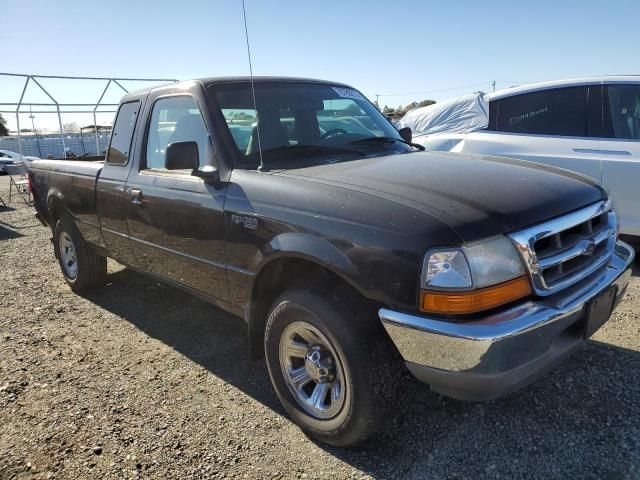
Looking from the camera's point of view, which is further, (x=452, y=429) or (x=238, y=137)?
(x=238, y=137)

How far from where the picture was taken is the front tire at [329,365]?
2.32m

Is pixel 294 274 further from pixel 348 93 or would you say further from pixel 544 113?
pixel 544 113

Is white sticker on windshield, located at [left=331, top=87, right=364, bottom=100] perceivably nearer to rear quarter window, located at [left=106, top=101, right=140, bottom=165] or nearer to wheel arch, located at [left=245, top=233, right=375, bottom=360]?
rear quarter window, located at [left=106, top=101, right=140, bottom=165]

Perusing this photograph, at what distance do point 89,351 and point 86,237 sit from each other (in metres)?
1.29

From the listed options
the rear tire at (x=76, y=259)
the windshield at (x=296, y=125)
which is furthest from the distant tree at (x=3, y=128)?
the windshield at (x=296, y=125)

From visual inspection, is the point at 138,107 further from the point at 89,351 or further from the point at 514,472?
the point at 514,472

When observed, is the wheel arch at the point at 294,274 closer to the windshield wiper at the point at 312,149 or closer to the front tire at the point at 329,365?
the front tire at the point at 329,365

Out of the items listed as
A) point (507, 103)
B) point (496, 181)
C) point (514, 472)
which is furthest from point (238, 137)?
point (507, 103)

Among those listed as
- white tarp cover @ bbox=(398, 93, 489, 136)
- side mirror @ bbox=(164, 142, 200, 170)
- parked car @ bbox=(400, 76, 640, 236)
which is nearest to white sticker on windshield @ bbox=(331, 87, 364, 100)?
side mirror @ bbox=(164, 142, 200, 170)

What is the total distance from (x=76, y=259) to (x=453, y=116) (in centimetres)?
503

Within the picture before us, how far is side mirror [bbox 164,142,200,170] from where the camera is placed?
2.93 m

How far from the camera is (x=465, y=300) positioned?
2057mm

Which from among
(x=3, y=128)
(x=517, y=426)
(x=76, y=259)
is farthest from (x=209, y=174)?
(x=3, y=128)

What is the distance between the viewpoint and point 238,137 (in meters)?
3.11
